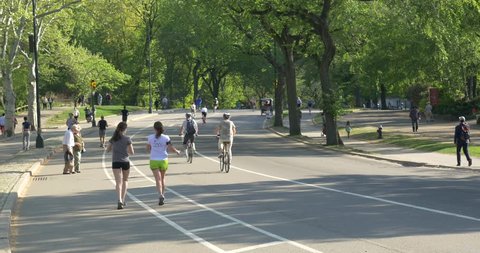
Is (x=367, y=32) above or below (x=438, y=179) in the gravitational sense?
above

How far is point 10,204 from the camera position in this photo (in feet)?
51.7

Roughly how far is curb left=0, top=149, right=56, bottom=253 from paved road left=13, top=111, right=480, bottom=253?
→ 0.69ft

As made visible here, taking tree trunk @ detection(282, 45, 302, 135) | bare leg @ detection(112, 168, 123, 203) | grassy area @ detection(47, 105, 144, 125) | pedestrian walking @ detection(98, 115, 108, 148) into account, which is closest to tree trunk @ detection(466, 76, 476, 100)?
tree trunk @ detection(282, 45, 302, 135)

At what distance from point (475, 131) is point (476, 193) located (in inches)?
1002

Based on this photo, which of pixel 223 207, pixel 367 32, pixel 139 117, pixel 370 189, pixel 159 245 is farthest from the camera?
pixel 139 117

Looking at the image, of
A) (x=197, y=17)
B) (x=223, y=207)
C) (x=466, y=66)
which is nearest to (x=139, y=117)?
(x=197, y=17)

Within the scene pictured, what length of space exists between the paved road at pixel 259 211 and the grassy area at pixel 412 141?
22.2 ft

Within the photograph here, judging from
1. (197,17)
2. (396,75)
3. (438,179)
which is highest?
(197,17)

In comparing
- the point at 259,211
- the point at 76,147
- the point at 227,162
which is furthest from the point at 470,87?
the point at 259,211

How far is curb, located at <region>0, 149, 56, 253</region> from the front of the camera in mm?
11305

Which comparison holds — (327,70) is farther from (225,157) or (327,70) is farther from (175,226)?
(175,226)

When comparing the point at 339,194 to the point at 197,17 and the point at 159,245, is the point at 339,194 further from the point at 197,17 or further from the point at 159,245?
the point at 197,17

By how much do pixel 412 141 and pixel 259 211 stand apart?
23475 mm

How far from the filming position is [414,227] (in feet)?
39.7
